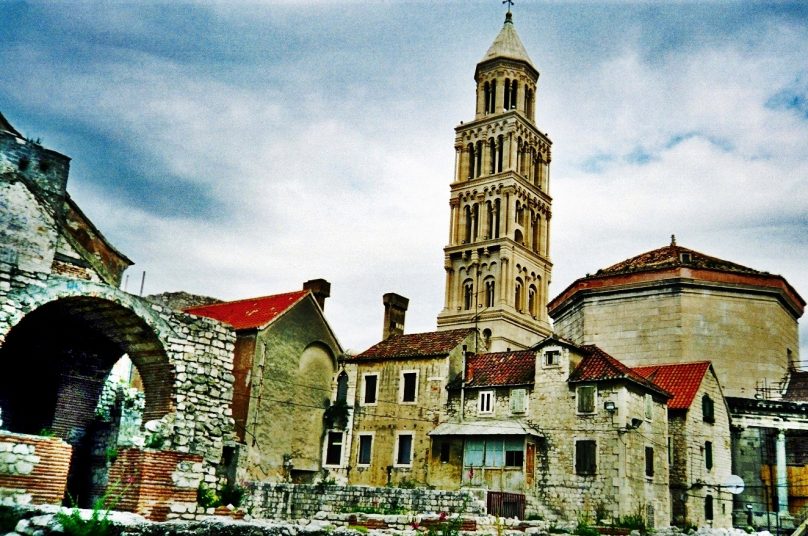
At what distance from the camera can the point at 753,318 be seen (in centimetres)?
3772

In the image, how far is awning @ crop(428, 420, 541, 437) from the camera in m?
28.6

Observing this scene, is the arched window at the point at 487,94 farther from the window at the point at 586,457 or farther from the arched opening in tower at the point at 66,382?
the arched opening in tower at the point at 66,382

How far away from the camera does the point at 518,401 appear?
30.0 m

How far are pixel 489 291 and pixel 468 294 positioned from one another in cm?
209

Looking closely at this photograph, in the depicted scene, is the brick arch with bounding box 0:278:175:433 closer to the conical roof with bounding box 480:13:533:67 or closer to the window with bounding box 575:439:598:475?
the window with bounding box 575:439:598:475

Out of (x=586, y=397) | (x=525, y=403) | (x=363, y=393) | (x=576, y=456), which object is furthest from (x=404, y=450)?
(x=586, y=397)

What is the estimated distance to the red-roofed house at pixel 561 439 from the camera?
88.4 feet

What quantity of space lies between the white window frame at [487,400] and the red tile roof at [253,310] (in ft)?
27.7

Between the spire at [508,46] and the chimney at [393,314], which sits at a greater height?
the spire at [508,46]

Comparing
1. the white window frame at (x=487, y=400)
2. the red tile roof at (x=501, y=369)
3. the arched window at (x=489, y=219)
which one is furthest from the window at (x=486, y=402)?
the arched window at (x=489, y=219)

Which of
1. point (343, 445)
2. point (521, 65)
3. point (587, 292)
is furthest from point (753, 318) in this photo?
point (521, 65)

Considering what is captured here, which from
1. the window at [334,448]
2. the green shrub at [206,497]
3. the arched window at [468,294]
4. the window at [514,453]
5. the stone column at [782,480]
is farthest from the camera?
the arched window at [468,294]

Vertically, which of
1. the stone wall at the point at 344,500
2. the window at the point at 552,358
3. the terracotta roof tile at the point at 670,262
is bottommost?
the stone wall at the point at 344,500

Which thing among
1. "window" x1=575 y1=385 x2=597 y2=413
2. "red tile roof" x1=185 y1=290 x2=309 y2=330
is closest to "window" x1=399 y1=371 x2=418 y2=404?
"red tile roof" x1=185 y1=290 x2=309 y2=330
